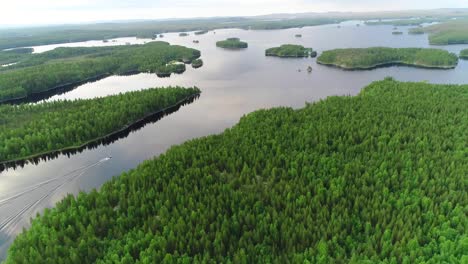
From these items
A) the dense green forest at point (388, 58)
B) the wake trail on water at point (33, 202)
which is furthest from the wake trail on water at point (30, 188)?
the dense green forest at point (388, 58)

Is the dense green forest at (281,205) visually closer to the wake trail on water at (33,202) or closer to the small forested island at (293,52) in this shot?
the wake trail on water at (33,202)

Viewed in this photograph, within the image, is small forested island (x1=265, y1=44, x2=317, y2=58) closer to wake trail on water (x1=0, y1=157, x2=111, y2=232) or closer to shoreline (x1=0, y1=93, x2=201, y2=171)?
shoreline (x1=0, y1=93, x2=201, y2=171)

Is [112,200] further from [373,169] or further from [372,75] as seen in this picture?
[372,75]

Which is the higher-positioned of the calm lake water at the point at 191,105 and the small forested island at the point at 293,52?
the small forested island at the point at 293,52

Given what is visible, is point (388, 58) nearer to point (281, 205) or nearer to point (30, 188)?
point (281, 205)

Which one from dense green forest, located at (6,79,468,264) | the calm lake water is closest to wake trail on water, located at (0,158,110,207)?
the calm lake water

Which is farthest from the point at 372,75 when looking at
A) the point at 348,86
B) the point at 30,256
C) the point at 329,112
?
the point at 30,256
